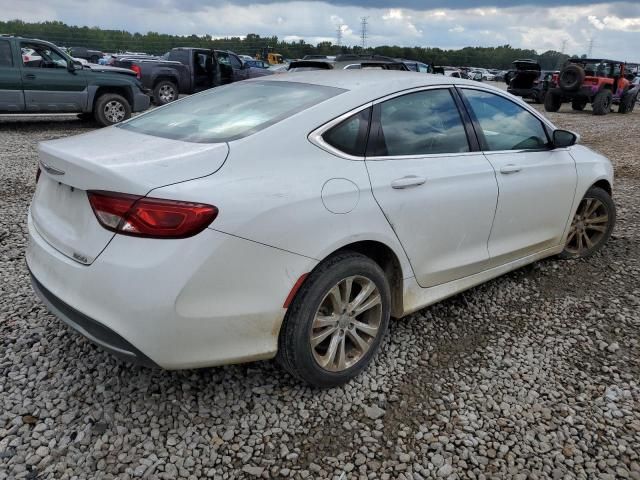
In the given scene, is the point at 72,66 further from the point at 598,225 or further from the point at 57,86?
the point at 598,225

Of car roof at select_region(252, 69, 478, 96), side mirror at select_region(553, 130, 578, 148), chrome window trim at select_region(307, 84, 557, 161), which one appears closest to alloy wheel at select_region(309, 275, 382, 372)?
chrome window trim at select_region(307, 84, 557, 161)

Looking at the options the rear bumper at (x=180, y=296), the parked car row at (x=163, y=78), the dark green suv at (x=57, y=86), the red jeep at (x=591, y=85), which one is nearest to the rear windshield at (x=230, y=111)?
the rear bumper at (x=180, y=296)

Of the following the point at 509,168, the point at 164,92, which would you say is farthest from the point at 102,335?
the point at 164,92

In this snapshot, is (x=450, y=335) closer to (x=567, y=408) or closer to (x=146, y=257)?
(x=567, y=408)

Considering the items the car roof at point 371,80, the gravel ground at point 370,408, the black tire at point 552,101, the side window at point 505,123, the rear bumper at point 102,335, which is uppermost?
the car roof at point 371,80

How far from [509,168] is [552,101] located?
16.1 meters

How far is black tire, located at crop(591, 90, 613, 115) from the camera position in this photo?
1691cm

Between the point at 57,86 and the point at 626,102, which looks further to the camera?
the point at 626,102

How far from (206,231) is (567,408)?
6.36 ft

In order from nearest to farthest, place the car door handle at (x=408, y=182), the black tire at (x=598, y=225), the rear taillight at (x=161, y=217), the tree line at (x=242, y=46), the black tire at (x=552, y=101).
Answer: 1. the rear taillight at (x=161, y=217)
2. the car door handle at (x=408, y=182)
3. the black tire at (x=598, y=225)
4. the black tire at (x=552, y=101)
5. the tree line at (x=242, y=46)

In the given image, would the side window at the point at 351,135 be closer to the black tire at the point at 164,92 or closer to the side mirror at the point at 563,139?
the side mirror at the point at 563,139

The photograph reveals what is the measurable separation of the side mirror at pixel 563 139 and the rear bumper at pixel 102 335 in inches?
124

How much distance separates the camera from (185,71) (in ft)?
50.3

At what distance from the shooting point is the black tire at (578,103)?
1736 cm
